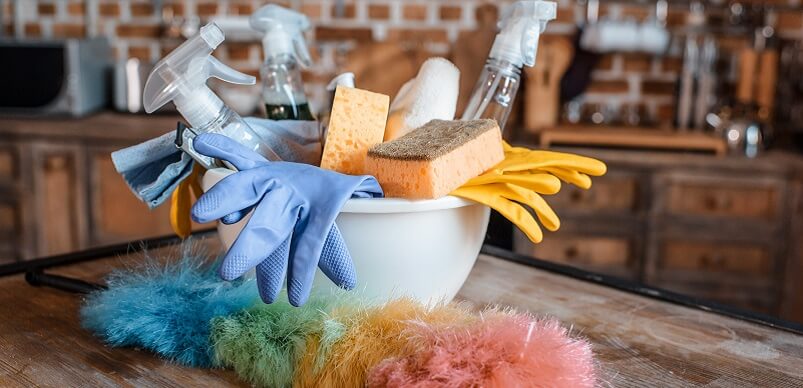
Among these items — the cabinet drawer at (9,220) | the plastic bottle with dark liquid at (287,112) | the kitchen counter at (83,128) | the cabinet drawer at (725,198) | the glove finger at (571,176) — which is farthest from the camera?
the cabinet drawer at (9,220)

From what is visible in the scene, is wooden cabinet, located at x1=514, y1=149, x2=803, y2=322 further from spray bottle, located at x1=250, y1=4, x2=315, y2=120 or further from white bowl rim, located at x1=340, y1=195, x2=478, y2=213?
white bowl rim, located at x1=340, y1=195, x2=478, y2=213

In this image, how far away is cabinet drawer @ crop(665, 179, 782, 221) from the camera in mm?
2010

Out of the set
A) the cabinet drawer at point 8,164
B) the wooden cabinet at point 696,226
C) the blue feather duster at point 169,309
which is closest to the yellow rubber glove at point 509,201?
the blue feather duster at point 169,309

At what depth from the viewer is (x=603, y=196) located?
209 centimetres

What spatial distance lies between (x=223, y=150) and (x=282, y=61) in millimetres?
244

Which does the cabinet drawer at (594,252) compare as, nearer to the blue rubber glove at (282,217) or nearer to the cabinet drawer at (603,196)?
the cabinet drawer at (603,196)

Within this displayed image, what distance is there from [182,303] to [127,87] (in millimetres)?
2055

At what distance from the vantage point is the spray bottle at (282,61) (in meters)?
0.84

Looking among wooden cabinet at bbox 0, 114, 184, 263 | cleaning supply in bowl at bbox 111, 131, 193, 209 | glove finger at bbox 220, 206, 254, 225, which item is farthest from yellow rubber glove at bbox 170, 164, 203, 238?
wooden cabinet at bbox 0, 114, 184, 263

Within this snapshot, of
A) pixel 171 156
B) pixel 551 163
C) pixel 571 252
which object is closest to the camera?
pixel 551 163

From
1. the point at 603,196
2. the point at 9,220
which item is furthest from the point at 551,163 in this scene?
the point at 9,220

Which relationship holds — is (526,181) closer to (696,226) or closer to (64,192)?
(696,226)

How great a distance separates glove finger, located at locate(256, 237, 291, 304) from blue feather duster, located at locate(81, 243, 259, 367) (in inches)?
2.7

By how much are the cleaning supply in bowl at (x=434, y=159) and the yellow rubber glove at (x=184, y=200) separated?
247mm
